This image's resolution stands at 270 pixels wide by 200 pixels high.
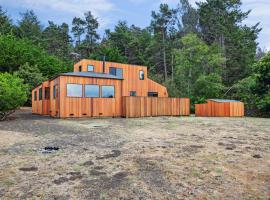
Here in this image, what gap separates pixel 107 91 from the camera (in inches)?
611

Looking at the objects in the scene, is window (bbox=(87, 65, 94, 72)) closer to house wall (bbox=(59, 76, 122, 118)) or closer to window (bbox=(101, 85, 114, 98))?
house wall (bbox=(59, 76, 122, 118))

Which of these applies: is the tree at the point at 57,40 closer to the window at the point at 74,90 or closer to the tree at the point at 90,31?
the tree at the point at 90,31

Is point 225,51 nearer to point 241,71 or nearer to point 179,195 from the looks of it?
point 241,71

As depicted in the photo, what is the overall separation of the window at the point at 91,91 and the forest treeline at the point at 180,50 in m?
12.6

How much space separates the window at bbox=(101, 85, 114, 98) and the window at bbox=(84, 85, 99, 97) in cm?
45

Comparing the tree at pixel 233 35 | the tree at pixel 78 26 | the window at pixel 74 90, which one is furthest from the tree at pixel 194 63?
the tree at pixel 78 26

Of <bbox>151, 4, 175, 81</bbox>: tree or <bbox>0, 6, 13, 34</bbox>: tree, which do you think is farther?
<bbox>151, 4, 175, 81</bbox>: tree

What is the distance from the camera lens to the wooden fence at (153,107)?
1573 cm

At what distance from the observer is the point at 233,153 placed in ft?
16.3

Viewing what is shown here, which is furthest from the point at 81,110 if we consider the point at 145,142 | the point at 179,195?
the point at 179,195

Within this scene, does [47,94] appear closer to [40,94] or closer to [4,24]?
[40,94]

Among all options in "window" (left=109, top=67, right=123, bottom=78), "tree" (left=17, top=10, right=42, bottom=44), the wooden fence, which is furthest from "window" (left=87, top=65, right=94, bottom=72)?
"tree" (left=17, top=10, right=42, bottom=44)

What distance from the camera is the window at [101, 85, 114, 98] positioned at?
1535 cm

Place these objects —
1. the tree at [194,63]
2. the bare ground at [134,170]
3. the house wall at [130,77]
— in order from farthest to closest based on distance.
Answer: the tree at [194,63] → the house wall at [130,77] → the bare ground at [134,170]
